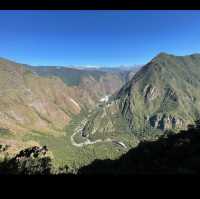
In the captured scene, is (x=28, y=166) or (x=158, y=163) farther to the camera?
(x=158, y=163)

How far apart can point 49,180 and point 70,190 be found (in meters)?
0.20

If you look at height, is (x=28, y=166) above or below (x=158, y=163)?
below

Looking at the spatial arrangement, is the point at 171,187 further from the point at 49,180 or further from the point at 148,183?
the point at 49,180

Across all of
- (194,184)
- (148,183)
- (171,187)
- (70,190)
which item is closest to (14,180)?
(70,190)

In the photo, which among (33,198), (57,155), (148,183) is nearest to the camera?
(33,198)

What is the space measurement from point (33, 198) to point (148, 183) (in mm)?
898

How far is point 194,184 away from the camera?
2.22 m

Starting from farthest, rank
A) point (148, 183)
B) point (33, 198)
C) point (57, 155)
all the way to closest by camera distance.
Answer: point (57, 155) → point (148, 183) → point (33, 198)

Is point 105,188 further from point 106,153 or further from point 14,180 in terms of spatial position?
point 106,153

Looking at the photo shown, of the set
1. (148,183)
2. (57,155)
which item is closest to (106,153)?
(57,155)
